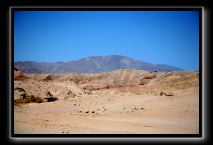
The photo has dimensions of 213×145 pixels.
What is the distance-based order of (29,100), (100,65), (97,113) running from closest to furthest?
(97,113) → (29,100) → (100,65)

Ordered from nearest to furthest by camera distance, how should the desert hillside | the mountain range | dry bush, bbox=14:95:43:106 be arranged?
the desert hillside
dry bush, bbox=14:95:43:106
the mountain range

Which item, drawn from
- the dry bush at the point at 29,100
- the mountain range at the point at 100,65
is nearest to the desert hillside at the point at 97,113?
the dry bush at the point at 29,100

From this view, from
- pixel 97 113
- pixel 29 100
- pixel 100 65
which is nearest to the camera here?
pixel 97 113

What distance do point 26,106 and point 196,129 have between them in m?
5.72

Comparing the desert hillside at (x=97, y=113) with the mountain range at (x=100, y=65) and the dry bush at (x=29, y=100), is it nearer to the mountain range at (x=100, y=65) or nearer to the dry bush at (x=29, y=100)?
the dry bush at (x=29, y=100)

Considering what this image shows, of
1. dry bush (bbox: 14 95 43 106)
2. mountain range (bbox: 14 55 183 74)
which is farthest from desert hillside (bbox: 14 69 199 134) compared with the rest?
mountain range (bbox: 14 55 183 74)

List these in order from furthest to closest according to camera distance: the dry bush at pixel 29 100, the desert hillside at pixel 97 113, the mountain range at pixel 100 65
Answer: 1. the mountain range at pixel 100 65
2. the dry bush at pixel 29 100
3. the desert hillside at pixel 97 113

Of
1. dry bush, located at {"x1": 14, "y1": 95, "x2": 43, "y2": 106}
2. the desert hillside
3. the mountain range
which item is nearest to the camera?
the desert hillside

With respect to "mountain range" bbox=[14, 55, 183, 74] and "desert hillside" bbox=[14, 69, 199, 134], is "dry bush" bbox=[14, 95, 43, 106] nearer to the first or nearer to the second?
"desert hillside" bbox=[14, 69, 199, 134]

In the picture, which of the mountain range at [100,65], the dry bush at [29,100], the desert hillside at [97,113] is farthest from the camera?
the mountain range at [100,65]

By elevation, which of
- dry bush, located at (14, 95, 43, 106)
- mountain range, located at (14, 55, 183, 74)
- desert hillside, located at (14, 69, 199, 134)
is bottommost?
desert hillside, located at (14, 69, 199, 134)

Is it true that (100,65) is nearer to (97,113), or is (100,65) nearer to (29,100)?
(29,100)

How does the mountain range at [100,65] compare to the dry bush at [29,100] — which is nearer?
the dry bush at [29,100]

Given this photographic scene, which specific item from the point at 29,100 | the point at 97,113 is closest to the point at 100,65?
the point at 29,100
